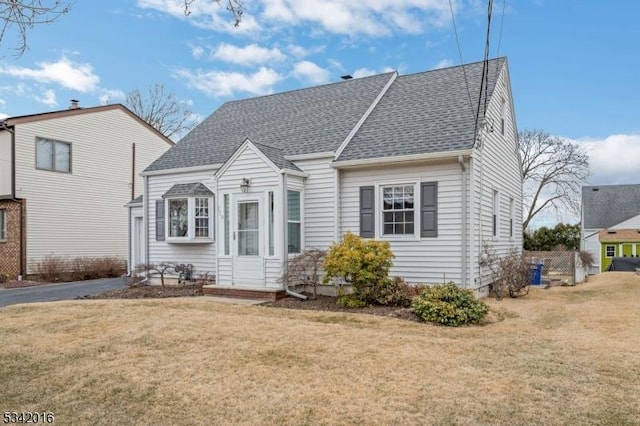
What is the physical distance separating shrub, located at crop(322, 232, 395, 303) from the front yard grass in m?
1.15

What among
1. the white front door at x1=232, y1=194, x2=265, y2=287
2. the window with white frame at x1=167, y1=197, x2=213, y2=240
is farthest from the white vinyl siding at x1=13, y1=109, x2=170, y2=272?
the white front door at x1=232, y1=194, x2=265, y2=287

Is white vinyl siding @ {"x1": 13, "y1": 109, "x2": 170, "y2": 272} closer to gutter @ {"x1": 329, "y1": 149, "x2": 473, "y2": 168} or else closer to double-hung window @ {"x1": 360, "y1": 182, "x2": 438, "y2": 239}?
gutter @ {"x1": 329, "y1": 149, "x2": 473, "y2": 168}

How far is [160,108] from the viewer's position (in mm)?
33250

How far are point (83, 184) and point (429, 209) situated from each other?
1606cm

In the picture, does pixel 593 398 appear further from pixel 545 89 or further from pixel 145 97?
pixel 145 97

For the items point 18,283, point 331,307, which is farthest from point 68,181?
point 331,307

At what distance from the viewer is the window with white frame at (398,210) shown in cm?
1106

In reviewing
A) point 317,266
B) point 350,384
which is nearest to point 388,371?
point 350,384

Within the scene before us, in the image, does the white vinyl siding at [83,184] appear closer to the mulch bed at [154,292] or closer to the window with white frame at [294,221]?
the mulch bed at [154,292]

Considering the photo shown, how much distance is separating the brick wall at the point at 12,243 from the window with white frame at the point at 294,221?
1242 cm

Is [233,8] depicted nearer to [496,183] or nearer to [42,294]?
[496,183]

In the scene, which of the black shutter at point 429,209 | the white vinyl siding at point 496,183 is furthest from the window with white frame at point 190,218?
the white vinyl siding at point 496,183

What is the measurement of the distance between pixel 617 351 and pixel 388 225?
5824 mm

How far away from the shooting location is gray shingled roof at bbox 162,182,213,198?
13.4m
